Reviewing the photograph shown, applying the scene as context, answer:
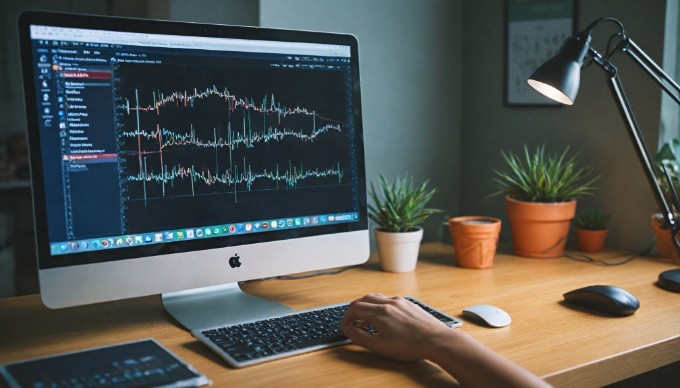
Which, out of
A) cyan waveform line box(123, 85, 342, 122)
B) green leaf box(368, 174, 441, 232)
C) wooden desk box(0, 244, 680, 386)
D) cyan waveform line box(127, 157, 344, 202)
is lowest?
wooden desk box(0, 244, 680, 386)

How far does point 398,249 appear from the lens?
5.59ft

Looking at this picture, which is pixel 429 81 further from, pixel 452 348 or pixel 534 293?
pixel 452 348

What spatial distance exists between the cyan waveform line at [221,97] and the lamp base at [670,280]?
87cm

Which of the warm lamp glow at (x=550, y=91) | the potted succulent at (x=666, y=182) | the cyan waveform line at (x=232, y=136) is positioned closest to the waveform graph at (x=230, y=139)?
the cyan waveform line at (x=232, y=136)

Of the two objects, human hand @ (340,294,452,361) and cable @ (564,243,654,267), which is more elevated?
human hand @ (340,294,452,361)

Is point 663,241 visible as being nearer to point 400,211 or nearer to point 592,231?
point 592,231

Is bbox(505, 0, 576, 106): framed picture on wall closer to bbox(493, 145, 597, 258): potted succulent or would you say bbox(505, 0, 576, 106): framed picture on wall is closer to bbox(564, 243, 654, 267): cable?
bbox(493, 145, 597, 258): potted succulent

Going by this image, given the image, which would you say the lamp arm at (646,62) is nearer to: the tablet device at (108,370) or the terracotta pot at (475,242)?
the terracotta pot at (475,242)

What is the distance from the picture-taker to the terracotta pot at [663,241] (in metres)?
1.80

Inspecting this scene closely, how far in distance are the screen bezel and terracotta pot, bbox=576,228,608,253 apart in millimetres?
740

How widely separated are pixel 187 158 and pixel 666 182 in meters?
1.20

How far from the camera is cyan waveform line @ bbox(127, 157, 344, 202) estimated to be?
128 cm

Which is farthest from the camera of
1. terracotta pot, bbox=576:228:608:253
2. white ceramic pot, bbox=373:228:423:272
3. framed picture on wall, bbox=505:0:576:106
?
framed picture on wall, bbox=505:0:576:106

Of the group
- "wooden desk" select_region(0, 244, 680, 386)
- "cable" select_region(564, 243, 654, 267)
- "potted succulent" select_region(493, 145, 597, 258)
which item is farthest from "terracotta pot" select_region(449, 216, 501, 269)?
"cable" select_region(564, 243, 654, 267)
